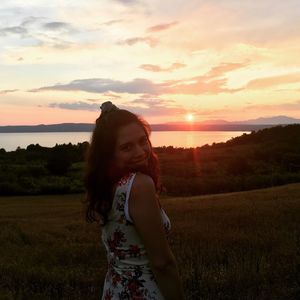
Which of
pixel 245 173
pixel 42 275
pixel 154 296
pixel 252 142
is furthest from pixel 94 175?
pixel 252 142

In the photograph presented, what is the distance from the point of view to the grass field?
625 centimetres

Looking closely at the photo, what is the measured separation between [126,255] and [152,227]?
0.31 m

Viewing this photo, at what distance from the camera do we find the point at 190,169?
151ft

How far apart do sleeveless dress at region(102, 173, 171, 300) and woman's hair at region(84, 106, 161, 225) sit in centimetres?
8

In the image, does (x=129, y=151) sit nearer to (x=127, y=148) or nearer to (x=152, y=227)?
(x=127, y=148)

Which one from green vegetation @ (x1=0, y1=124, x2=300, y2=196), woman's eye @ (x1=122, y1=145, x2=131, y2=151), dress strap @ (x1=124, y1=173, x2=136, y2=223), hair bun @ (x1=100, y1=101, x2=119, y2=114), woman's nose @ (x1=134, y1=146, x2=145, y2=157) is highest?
hair bun @ (x1=100, y1=101, x2=119, y2=114)

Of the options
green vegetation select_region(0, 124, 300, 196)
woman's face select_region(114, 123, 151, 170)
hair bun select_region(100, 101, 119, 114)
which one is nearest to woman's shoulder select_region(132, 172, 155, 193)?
woman's face select_region(114, 123, 151, 170)

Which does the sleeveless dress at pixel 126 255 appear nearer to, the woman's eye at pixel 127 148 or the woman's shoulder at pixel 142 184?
the woman's shoulder at pixel 142 184

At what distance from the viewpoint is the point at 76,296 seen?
242 inches

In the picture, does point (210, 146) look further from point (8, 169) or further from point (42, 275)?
point (42, 275)

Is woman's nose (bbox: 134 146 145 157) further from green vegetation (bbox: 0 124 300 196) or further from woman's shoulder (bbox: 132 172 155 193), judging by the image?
green vegetation (bbox: 0 124 300 196)

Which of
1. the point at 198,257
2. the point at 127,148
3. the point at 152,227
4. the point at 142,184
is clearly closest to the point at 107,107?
the point at 127,148

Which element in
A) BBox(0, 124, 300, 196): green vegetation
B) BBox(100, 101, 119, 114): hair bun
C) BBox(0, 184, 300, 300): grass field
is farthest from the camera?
BBox(0, 124, 300, 196): green vegetation

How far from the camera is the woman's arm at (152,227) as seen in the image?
2262 millimetres
